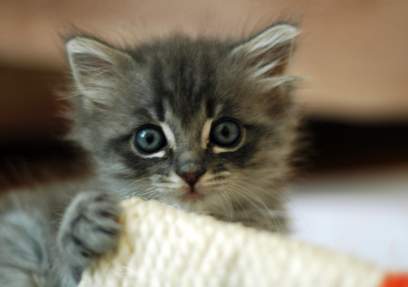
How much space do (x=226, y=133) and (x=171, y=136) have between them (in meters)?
0.14

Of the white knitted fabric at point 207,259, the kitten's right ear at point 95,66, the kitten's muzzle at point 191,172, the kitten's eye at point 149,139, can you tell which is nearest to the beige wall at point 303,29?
the kitten's right ear at point 95,66

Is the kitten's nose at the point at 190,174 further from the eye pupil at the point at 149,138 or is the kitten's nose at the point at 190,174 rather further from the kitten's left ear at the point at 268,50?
the kitten's left ear at the point at 268,50

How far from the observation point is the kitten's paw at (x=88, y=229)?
1.13m

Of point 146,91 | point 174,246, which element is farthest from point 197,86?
point 174,246

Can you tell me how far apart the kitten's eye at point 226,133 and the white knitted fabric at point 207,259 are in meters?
0.33

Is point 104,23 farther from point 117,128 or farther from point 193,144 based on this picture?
point 193,144

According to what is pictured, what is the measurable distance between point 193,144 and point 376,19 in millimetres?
1403

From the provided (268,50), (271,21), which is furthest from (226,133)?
(271,21)

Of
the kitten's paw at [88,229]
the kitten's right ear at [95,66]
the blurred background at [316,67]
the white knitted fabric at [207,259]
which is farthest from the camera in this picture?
the blurred background at [316,67]

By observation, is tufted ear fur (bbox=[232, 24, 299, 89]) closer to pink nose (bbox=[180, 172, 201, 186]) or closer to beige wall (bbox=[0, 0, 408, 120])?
pink nose (bbox=[180, 172, 201, 186])

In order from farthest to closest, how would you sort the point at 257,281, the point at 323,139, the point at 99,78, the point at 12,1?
the point at 323,139
the point at 12,1
the point at 99,78
the point at 257,281

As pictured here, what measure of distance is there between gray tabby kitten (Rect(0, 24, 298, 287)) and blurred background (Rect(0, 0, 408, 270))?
1.53 ft

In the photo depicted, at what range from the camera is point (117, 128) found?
1528 mm

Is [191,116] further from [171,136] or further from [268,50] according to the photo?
[268,50]
